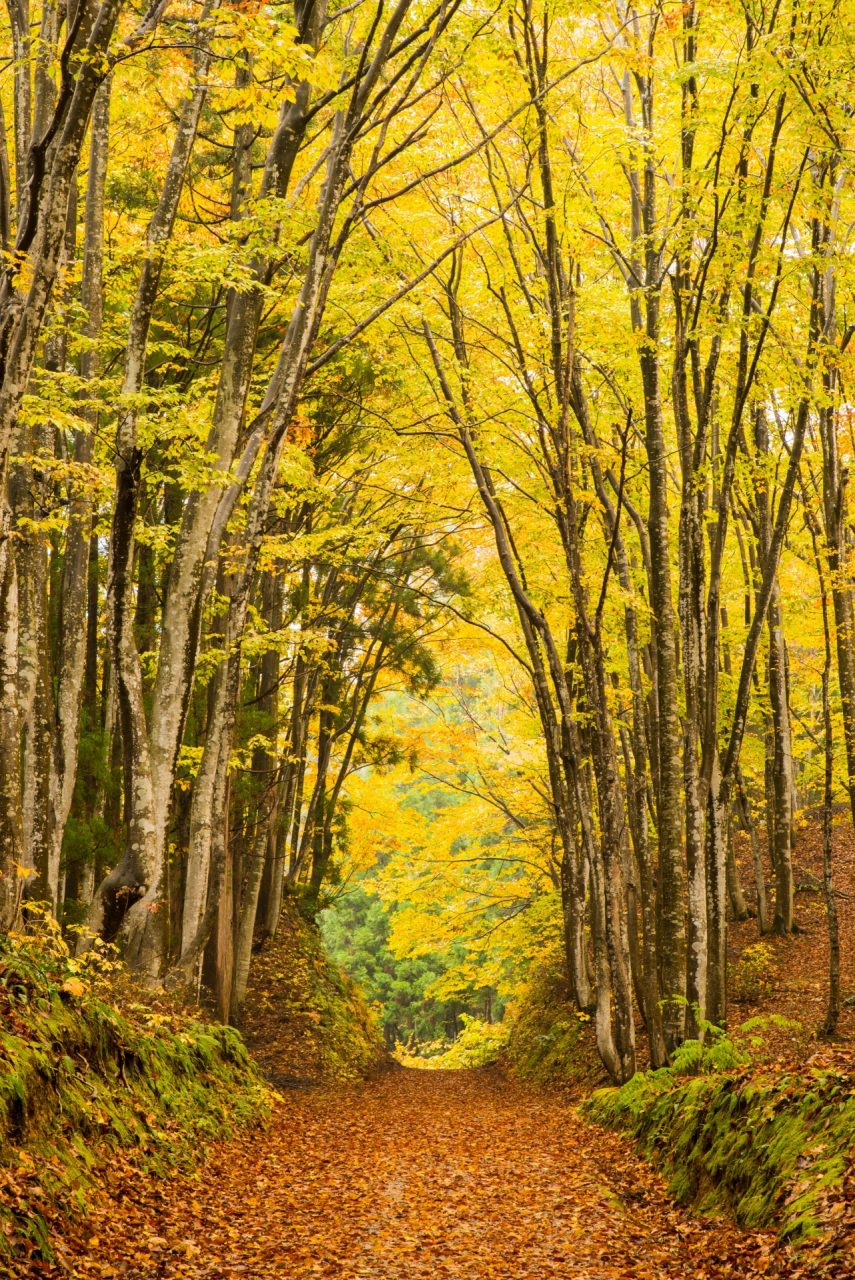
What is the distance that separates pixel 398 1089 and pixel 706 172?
13.7 metres

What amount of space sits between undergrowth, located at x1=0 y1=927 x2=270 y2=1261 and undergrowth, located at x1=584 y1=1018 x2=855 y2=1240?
10.9ft

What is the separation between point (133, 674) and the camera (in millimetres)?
7895

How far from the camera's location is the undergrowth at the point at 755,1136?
473cm

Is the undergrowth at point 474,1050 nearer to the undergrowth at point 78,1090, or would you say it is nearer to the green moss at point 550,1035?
the green moss at point 550,1035

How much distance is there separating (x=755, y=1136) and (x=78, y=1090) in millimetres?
3834

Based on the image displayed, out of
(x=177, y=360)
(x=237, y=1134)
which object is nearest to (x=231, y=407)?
(x=177, y=360)

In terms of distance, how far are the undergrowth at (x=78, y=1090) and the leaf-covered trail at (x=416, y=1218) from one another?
0.79 ft

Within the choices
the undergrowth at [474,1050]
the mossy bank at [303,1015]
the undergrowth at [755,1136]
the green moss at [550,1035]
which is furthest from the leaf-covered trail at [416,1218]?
the undergrowth at [474,1050]

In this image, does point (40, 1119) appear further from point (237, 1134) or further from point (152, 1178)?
point (237, 1134)

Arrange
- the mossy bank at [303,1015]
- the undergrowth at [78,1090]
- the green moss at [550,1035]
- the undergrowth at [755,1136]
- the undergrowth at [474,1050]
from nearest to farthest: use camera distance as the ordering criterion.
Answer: the undergrowth at [78,1090] < the undergrowth at [755,1136] < the green moss at [550,1035] < the mossy bank at [303,1015] < the undergrowth at [474,1050]

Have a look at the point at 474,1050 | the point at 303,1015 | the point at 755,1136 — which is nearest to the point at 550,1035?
the point at 303,1015

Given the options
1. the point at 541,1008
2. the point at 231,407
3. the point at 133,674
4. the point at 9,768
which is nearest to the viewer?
the point at 9,768

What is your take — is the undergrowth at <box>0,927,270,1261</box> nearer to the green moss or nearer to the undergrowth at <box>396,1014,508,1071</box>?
the green moss

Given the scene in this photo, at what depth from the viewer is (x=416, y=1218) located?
20.0 feet
